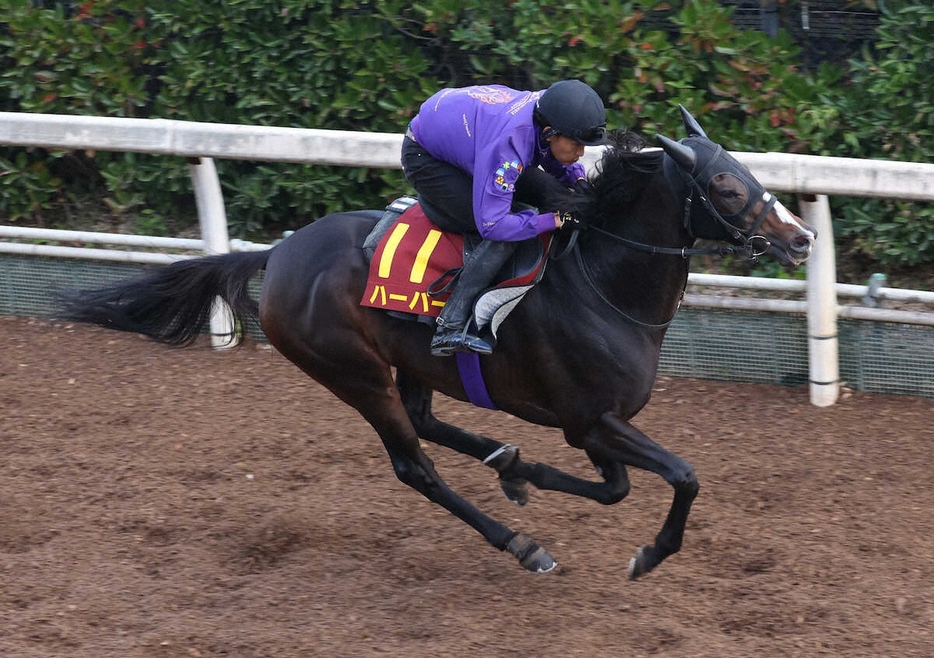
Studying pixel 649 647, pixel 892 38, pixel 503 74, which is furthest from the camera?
pixel 503 74

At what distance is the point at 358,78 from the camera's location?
7.47 m

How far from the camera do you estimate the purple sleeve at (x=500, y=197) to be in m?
4.46

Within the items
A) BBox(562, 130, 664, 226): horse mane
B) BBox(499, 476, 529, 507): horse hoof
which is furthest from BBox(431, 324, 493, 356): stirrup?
BBox(499, 476, 529, 507): horse hoof

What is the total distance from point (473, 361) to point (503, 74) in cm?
317

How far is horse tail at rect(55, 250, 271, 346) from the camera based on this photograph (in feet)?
18.0

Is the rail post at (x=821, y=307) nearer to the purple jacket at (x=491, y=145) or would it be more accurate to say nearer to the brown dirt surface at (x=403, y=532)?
the brown dirt surface at (x=403, y=532)

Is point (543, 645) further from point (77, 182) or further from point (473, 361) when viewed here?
point (77, 182)

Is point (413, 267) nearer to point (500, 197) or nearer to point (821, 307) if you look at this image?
point (500, 197)

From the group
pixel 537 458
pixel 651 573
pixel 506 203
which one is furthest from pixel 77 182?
pixel 651 573

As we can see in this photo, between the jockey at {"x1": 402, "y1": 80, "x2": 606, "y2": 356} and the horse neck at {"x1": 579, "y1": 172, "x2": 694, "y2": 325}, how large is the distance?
0.23 metres

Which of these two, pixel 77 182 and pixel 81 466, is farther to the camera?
pixel 77 182

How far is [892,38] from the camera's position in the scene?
648cm

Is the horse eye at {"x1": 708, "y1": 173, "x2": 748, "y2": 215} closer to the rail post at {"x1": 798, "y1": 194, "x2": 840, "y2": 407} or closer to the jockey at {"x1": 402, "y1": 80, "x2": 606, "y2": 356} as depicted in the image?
the jockey at {"x1": 402, "y1": 80, "x2": 606, "y2": 356}

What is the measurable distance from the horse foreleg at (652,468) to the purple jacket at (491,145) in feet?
2.78
